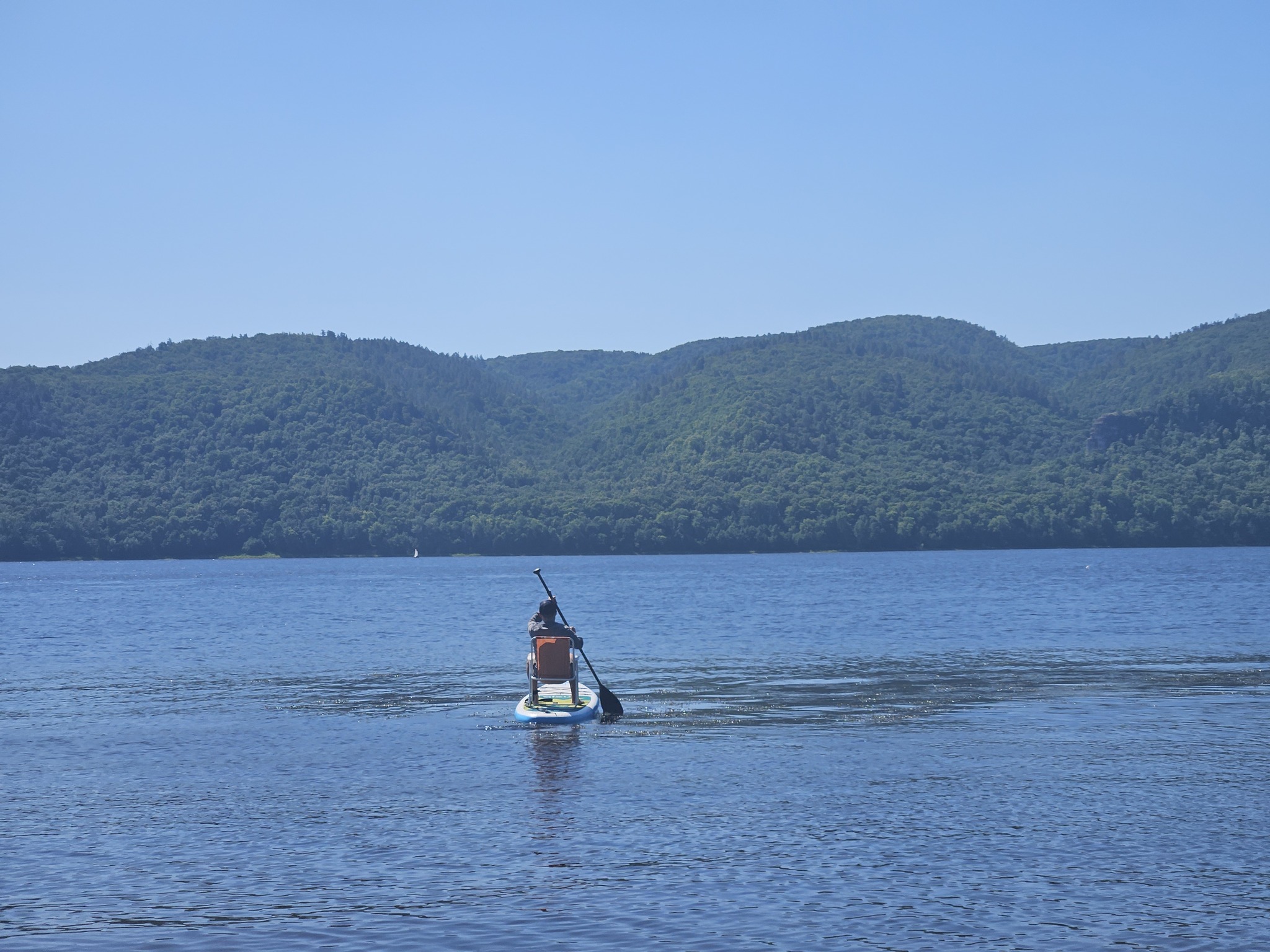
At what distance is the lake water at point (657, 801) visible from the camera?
666 inches

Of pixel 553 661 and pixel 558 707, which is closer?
pixel 558 707

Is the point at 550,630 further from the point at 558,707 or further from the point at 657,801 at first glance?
the point at 657,801

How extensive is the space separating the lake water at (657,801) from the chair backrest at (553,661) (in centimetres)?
170

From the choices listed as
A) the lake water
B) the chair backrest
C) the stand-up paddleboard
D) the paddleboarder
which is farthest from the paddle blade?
the paddleboarder

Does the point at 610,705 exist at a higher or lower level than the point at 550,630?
lower

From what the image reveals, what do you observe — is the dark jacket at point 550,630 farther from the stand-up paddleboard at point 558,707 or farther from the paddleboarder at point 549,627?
the stand-up paddleboard at point 558,707

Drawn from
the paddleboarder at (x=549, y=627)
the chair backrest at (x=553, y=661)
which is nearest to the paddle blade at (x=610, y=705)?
the chair backrest at (x=553, y=661)

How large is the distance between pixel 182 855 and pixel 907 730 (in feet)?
59.6

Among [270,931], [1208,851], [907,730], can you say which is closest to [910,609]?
[907,730]

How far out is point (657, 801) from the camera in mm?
24500

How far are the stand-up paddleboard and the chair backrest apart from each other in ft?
2.27

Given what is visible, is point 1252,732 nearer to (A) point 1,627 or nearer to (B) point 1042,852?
(B) point 1042,852

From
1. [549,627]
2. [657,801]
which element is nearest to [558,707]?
[549,627]

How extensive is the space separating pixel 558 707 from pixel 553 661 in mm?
1272
